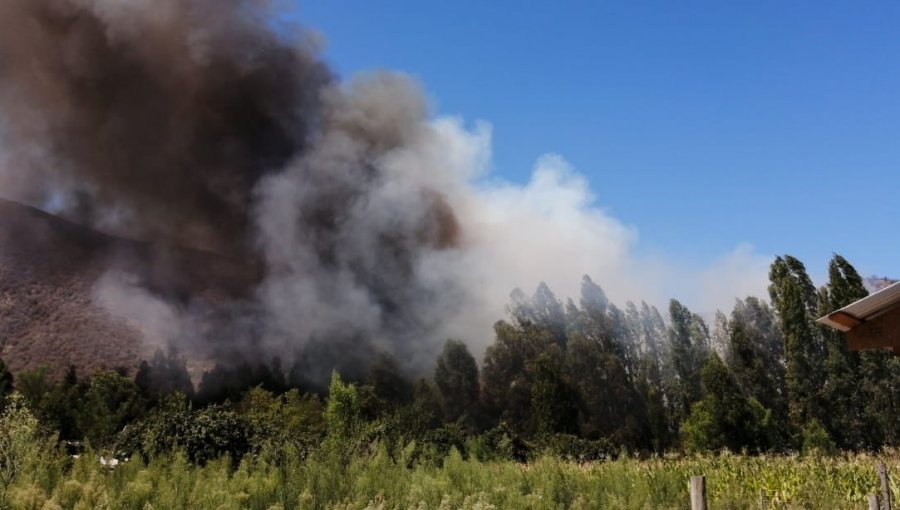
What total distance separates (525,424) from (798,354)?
1465 cm

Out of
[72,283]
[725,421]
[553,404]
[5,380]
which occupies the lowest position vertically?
[725,421]

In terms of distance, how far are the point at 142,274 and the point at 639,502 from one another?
7541cm

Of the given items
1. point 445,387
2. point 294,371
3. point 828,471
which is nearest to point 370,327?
point 294,371

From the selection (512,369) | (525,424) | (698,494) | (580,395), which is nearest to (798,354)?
(580,395)

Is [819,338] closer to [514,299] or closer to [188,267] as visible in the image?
[514,299]

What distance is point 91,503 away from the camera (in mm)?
6422

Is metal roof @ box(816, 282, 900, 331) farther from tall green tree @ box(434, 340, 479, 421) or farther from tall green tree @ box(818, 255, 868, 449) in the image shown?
tall green tree @ box(434, 340, 479, 421)

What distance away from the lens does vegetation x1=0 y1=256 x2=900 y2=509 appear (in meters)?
7.80

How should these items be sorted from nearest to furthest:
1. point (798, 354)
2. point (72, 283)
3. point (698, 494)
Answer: point (698, 494) < point (798, 354) < point (72, 283)

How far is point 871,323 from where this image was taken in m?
3.67

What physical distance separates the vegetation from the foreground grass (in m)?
0.04

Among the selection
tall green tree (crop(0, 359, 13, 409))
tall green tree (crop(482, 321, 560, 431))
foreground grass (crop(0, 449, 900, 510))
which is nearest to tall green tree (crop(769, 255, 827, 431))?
tall green tree (crop(482, 321, 560, 431))

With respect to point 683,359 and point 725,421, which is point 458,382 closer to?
point 683,359

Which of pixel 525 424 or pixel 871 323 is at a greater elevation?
pixel 525 424
